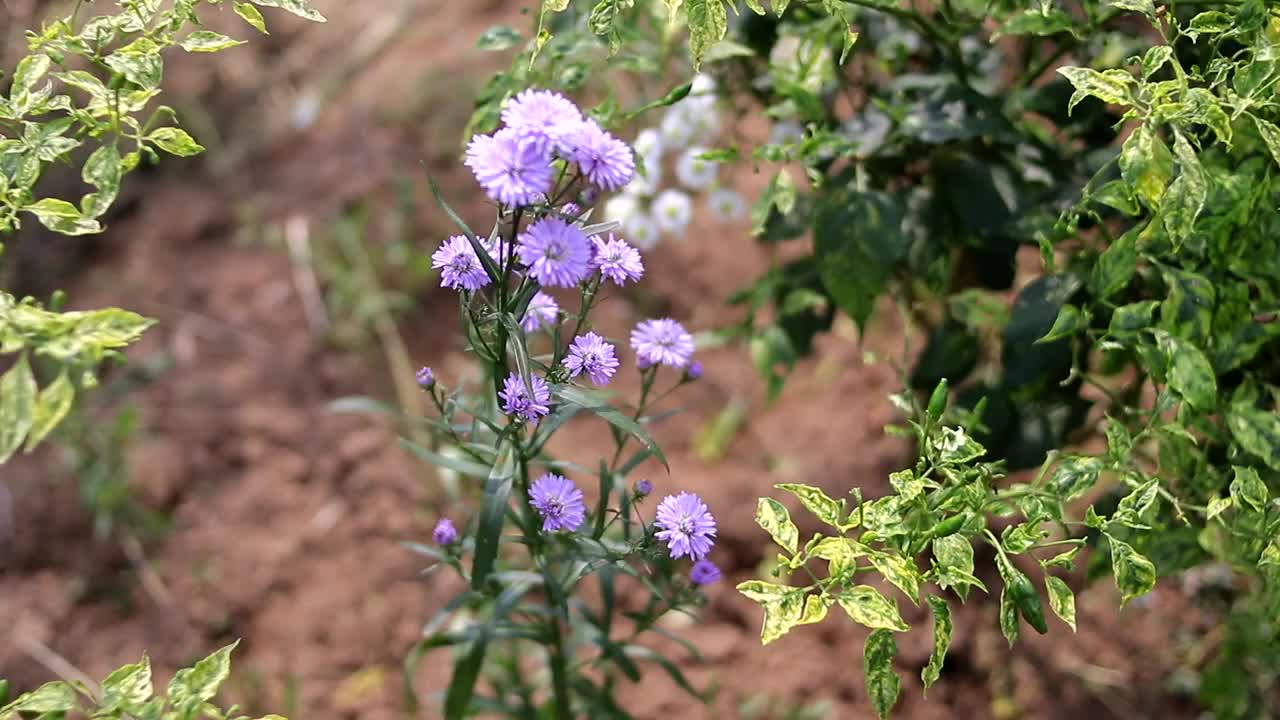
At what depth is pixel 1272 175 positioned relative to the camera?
1224 millimetres

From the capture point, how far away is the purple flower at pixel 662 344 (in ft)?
3.98

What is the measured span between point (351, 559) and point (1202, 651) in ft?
4.78

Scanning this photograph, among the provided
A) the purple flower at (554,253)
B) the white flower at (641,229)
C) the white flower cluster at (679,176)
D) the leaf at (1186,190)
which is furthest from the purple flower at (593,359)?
the white flower at (641,229)

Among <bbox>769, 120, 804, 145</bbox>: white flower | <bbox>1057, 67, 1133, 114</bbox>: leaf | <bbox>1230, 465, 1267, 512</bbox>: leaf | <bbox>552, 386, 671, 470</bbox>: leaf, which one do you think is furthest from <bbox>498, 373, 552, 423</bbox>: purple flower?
<bbox>769, 120, 804, 145</bbox>: white flower

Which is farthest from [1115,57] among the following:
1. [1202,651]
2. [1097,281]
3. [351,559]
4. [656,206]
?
[351,559]

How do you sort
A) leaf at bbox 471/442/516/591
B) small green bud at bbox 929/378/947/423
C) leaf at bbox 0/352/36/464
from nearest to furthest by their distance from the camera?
leaf at bbox 0/352/36/464, small green bud at bbox 929/378/947/423, leaf at bbox 471/442/516/591

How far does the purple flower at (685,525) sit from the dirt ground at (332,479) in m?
0.65

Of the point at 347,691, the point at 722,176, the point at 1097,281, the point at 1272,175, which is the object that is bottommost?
the point at 347,691

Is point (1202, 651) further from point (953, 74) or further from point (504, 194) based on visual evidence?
point (504, 194)

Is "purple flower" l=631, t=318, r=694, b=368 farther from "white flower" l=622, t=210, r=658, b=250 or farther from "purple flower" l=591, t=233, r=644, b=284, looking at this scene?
"white flower" l=622, t=210, r=658, b=250

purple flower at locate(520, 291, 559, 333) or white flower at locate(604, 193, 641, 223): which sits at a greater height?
white flower at locate(604, 193, 641, 223)

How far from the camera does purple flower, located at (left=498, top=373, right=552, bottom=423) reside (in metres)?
1.02

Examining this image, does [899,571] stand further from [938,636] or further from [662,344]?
[662,344]

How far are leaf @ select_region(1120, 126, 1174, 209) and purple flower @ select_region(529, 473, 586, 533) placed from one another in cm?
58
